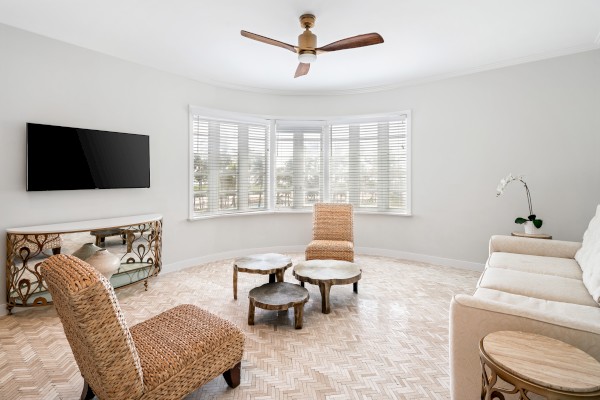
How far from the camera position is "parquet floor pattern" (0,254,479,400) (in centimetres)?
204

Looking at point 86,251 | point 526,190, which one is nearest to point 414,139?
point 526,190

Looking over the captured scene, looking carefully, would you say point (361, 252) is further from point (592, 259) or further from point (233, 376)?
point (233, 376)

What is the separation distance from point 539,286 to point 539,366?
1280 mm

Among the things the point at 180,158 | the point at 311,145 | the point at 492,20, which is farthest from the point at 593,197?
the point at 180,158

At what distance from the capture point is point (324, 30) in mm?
3359

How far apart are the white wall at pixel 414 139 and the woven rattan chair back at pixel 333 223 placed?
3.49 ft

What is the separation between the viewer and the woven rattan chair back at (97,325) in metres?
1.35

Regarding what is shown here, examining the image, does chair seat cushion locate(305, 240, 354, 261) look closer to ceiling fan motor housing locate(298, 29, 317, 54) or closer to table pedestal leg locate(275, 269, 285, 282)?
table pedestal leg locate(275, 269, 285, 282)

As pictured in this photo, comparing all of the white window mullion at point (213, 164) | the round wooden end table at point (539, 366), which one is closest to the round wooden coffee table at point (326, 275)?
the round wooden end table at point (539, 366)

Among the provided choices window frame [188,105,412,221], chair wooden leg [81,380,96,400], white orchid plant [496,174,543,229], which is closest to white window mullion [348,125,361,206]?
window frame [188,105,412,221]

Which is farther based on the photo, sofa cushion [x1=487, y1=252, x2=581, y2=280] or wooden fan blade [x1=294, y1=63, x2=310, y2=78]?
wooden fan blade [x1=294, y1=63, x2=310, y2=78]

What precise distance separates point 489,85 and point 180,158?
4623 mm

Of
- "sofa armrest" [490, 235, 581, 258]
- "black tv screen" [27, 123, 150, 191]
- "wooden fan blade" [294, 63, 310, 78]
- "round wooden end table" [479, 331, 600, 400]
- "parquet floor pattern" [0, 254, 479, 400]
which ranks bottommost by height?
"parquet floor pattern" [0, 254, 479, 400]

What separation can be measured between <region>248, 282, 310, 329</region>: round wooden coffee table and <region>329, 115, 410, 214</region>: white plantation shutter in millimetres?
2991
